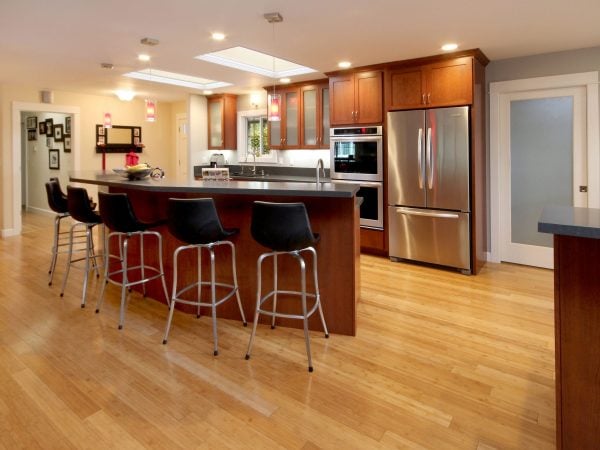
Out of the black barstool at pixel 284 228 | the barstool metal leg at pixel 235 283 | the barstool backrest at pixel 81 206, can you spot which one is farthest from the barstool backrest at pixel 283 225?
the barstool backrest at pixel 81 206

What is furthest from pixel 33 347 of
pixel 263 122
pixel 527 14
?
pixel 263 122

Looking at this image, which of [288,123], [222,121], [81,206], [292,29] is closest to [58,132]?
[222,121]

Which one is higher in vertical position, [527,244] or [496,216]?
[496,216]

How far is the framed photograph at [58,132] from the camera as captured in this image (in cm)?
797

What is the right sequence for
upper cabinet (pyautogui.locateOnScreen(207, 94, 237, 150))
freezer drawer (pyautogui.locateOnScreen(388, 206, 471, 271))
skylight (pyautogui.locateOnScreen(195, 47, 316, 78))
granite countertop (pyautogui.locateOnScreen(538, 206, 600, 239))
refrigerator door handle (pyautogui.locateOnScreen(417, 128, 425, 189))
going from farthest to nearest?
upper cabinet (pyautogui.locateOnScreen(207, 94, 237, 150)), skylight (pyautogui.locateOnScreen(195, 47, 316, 78)), refrigerator door handle (pyautogui.locateOnScreen(417, 128, 425, 189)), freezer drawer (pyautogui.locateOnScreen(388, 206, 471, 271)), granite countertop (pyautogui.locateOnScreen(538, 206, 600, 239))

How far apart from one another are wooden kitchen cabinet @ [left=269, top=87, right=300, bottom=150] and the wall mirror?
10.4ft

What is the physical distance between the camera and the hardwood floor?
75.6 inches

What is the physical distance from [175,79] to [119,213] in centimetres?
401

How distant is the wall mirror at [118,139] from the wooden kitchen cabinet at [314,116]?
3672 mm

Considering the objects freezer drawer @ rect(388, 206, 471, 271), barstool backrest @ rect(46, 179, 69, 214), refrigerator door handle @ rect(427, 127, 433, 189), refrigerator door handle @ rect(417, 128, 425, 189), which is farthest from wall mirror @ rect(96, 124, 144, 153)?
refrigerator door handle @ rect(427, 127, 433, 189)

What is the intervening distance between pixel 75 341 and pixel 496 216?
14.4 ft

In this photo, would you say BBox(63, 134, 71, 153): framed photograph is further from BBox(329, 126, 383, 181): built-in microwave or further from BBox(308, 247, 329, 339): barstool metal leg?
BBox(308, 247, 329, 339): barstool metal leg

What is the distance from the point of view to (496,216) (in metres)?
4.87

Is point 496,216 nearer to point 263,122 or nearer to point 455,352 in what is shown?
point 455,352
